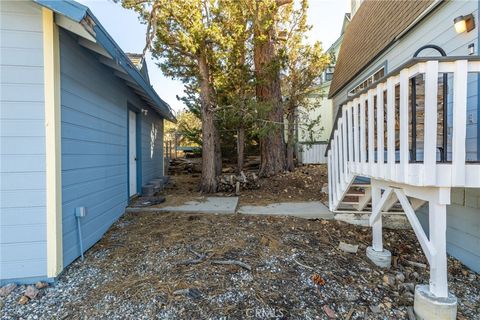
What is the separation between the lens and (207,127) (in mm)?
6676

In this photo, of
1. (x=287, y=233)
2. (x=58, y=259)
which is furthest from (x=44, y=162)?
(x=287, y=233)

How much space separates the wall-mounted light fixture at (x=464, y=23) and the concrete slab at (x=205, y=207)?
4017 mm

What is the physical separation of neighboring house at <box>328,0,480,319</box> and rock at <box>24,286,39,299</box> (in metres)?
3.54

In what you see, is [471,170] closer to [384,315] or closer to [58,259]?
[384,315]

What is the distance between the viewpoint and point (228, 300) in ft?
8.17

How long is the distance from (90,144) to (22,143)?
3.21 feet

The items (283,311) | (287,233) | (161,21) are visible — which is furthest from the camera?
(161,21)

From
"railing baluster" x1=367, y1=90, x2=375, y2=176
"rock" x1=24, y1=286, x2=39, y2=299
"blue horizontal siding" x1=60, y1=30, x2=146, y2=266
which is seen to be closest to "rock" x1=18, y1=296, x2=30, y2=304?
"rock" x1=24, y1=286, x2=39, y2=299

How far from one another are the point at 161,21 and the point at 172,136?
35.3ft

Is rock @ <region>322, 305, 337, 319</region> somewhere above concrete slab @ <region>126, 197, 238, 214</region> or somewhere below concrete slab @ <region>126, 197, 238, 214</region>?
below

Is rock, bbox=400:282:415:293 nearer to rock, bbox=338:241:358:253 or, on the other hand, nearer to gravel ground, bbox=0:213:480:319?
gravel ground, bbox=0:213:480:319

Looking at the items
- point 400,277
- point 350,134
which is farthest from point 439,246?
point 350,134

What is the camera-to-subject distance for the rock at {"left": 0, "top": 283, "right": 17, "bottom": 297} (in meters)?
Result: 2.59

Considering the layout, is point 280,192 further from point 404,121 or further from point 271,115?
point 404,121
